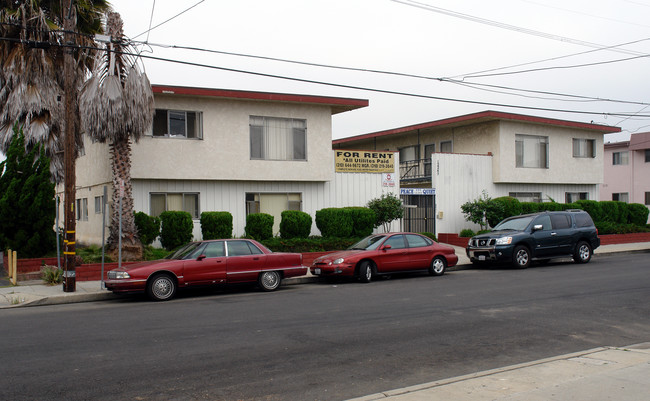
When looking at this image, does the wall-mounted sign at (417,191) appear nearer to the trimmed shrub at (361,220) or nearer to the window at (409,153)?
the trimmed shrub at (361,220)

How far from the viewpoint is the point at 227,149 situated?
71.4 feet

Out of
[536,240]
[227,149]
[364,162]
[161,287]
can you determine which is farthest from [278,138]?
[161,287]

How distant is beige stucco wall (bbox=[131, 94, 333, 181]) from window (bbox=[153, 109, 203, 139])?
0.22 meters

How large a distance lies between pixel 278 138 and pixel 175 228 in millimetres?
5549

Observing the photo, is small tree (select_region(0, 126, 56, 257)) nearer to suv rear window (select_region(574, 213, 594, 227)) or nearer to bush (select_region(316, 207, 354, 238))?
bush (select_region(316, 207, 354, 238))

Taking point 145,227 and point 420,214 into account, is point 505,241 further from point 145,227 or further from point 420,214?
point 145,227

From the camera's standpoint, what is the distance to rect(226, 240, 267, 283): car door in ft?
47.6

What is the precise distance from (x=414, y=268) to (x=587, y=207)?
640 inches

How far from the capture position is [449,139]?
1220 inches

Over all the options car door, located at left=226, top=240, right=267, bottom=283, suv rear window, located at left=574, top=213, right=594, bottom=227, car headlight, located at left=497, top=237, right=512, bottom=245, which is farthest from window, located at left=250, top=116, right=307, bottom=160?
suv rear window, located at left=574, top=213, right=594, bottom=227

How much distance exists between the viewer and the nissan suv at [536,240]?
19.2 metres

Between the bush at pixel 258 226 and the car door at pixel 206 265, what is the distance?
20.3 feet

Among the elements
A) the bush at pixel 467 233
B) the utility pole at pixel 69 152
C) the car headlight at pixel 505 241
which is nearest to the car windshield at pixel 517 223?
the car headlight at pixel 505 241

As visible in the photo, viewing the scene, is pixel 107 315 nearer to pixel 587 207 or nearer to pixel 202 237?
pixel 202 237
